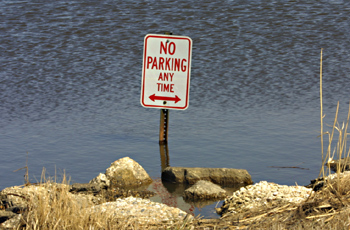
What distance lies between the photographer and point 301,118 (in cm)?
989

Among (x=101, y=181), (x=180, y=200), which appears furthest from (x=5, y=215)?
(x=180, y=200)

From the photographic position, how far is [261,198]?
19.3ft

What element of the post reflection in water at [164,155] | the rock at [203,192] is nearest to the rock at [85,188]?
the rock at [203,192]

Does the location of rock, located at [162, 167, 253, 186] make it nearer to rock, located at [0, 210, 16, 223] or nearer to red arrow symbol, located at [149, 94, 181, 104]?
red arrow symbol, located at [149, 94, 181, 104]

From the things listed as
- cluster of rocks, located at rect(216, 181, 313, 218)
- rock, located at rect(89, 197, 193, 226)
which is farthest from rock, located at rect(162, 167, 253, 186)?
rock, located at rect(89, 197, 193, 226)

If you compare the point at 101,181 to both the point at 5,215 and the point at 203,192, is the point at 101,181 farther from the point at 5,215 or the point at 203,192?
the point at 5,215

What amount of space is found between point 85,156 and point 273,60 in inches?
245

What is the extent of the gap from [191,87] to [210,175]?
179 inches

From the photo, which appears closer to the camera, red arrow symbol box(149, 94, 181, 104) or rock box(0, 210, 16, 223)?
rock box(0, 210, 16, 223)

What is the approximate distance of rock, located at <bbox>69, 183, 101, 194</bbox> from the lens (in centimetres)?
648

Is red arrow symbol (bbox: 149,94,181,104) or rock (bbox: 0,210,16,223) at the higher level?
red arrow symbol (bbox: 149,94,181,104)

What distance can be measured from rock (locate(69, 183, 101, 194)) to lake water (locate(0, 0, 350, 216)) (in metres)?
0.54

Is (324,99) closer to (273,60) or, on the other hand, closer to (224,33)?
(273,60)

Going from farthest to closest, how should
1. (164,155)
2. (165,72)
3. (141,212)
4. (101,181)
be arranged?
(165,72) → (164,155) → (101,181) → (141,212)
